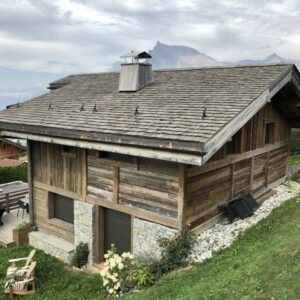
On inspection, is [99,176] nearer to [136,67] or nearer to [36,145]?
[36,145]

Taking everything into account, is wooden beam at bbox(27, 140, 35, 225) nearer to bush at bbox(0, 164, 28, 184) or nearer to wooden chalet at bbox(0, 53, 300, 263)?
wooden chalet at bbox(0, 53, 300, 263)

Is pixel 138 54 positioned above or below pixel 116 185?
above

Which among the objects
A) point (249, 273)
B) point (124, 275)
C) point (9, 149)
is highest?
point (9, 149)

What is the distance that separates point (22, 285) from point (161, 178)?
5.14 m

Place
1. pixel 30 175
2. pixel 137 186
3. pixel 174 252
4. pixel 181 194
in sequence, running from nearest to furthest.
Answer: pixel 174 252
pixel 181 194
pixel 137 186
pixel 30 175

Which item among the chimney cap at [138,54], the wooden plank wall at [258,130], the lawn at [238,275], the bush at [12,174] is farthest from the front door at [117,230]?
the bush at [12,174]

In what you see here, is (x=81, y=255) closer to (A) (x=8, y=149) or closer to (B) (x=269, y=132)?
(B) (x=269, y=132)

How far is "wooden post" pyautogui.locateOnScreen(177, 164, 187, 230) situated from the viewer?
8.71 metres

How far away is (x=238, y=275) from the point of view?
6.67 metres

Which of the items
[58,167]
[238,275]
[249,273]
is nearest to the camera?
[249,273]

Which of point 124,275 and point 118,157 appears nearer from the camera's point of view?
point 124,275

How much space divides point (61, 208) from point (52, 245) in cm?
137

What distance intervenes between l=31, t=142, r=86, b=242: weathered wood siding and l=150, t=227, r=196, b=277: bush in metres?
3.77

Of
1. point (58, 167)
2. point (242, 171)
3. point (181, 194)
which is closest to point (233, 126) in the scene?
point (181, 194)
